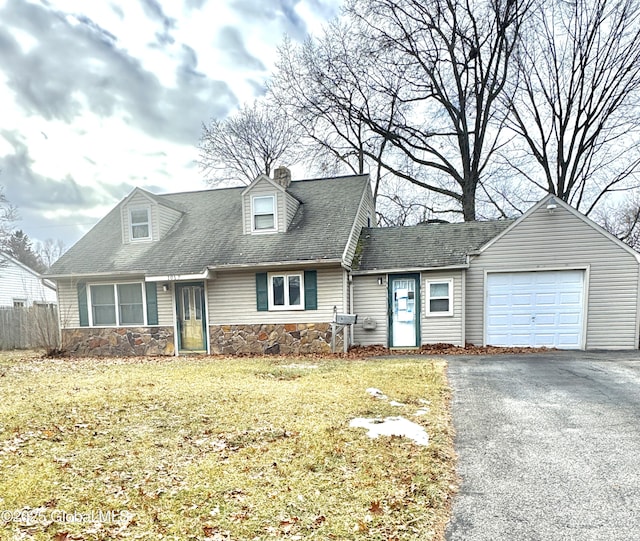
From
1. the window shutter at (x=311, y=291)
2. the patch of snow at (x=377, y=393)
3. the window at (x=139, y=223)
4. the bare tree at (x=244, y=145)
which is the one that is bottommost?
the patch of snow at (x=377, y=393)

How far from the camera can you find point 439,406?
5.11m

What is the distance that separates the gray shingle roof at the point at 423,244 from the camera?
35.5ft

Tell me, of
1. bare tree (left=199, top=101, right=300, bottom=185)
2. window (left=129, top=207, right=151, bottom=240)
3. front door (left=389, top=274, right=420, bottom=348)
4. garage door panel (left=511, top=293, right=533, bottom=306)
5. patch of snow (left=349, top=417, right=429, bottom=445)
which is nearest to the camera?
patch of snow (left=349, top=417, right=429, bottom=445)

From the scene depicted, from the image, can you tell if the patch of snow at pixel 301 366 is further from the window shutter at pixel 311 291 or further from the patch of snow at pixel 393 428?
the patch of snow at pixel 393 428

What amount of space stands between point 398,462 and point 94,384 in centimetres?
593

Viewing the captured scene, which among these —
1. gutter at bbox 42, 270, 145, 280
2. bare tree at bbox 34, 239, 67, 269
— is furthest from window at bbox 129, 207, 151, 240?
bare tree at bbox 34, 239, 67, 269

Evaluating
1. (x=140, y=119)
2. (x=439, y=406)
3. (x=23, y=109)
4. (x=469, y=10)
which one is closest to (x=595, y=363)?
(x=439, y=406)

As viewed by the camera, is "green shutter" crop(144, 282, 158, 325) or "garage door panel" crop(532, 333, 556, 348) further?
"green shutter" crop(144, 282, 158, 325)

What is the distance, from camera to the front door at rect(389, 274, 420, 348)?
10.9m

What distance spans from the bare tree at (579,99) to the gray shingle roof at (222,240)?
10.4 m

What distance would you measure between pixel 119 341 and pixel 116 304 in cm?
121

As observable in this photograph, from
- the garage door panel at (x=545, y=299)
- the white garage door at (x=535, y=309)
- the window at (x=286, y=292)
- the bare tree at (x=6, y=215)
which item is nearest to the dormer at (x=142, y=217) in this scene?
the window at (x=286, y=292)

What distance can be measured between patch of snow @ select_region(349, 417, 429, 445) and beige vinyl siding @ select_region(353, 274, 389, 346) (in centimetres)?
654

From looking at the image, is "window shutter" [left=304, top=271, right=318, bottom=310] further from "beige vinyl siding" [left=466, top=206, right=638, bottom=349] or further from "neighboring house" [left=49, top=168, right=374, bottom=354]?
"beige vinyl siding" [left=466, top=206, right=638, bottom=349]
